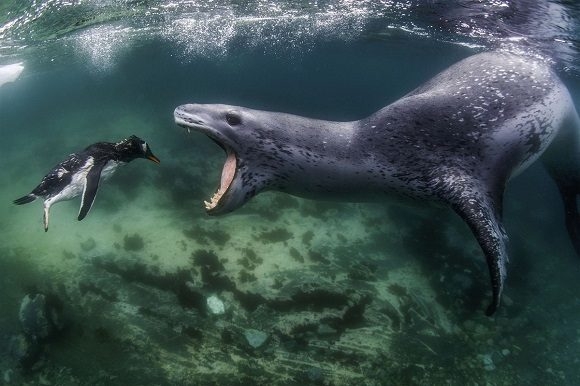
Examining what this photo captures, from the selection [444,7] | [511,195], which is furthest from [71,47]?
[511,195]

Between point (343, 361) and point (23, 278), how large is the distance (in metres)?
4.62

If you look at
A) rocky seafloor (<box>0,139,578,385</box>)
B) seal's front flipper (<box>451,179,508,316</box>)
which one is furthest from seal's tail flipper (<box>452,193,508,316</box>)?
rocky seafloor (<box>0,139,578,385</box>)

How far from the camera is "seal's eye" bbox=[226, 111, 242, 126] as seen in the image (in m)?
3.29

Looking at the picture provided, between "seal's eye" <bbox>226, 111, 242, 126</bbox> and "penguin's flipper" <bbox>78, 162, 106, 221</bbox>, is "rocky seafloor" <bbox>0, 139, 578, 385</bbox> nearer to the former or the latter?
"penguin's flipper" <bbox>78, 162, 106, 221</bbox>

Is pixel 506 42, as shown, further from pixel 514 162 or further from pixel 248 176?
pixel 248 176

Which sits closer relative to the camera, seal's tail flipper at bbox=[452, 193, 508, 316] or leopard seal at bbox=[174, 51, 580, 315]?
seal's tail flipper at bbox=[452, 193, 508, 316]

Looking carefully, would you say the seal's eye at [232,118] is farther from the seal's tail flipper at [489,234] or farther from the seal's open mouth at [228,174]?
the seal's tail flipper at [489,234]

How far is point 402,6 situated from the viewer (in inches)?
354

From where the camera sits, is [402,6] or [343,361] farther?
[402,6]

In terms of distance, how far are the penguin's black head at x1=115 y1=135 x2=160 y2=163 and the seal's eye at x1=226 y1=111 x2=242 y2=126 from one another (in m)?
1.75

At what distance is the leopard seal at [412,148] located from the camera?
3.20m

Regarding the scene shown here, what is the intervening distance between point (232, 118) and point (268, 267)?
2751 mm

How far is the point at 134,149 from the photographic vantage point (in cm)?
486

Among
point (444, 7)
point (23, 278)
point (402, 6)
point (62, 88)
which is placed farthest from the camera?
point (62, 88)
